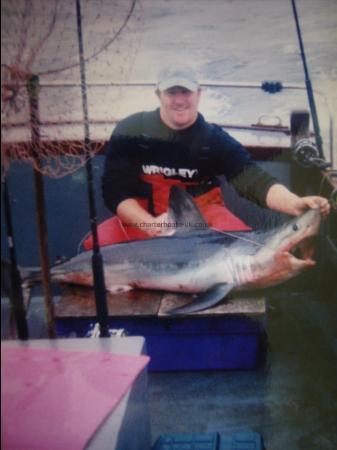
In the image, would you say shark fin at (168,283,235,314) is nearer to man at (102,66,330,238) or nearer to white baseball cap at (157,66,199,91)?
man at (102,66,330,238)

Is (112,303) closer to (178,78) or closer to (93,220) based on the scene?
(93,220)

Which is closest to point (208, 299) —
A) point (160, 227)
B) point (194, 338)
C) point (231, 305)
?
point (231, 305)

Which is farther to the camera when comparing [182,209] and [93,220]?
[182,209]

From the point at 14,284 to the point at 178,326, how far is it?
43.1 inches

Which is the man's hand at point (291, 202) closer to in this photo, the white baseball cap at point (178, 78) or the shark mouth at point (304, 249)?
the shark mouth at point (304, 249)

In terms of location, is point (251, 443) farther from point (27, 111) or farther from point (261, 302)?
point (27, 111)

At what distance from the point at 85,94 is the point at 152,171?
0.52m

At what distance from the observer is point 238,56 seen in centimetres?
227

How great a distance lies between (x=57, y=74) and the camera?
6.24 ft

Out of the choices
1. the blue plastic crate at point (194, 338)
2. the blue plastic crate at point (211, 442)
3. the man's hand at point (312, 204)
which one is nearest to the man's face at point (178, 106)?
the man's hand at point (312, 204)

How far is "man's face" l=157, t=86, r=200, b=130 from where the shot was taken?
2.26 metres

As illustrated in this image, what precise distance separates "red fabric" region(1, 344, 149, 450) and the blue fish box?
53 centimetres

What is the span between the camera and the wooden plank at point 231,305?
101 inches

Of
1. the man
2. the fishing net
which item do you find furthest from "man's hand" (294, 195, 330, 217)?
the fishing net
